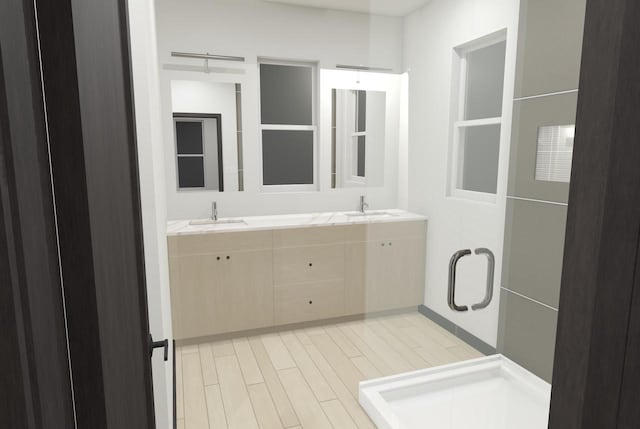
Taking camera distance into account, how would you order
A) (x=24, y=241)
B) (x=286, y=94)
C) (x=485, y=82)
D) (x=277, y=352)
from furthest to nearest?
(x=286, y=94) → (x=277, y=352) → (x=485, y=82) → (x=24, y=241)

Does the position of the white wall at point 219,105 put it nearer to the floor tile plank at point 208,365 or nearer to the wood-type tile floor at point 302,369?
the floor tile plank at point 208,365

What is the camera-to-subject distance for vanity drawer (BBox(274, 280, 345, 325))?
286cm

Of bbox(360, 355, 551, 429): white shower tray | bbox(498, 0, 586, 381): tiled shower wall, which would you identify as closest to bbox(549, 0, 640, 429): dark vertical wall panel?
bbox(498, 0, 586, 381): tiled shower wall

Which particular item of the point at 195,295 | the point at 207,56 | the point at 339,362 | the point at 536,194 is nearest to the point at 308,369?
the point at 339,362

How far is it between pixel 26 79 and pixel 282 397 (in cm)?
215

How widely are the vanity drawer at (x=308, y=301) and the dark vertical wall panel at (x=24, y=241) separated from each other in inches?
101

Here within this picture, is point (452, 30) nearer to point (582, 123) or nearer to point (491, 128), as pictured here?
point (491, 128)

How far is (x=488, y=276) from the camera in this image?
2.09m

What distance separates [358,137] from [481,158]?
109 cm

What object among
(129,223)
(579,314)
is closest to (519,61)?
(579,314)

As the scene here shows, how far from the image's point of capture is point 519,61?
205cm

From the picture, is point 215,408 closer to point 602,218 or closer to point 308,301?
point 308,301

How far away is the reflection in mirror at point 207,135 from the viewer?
9.61 feet

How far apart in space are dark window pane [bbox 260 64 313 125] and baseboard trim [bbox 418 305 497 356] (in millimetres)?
1826
